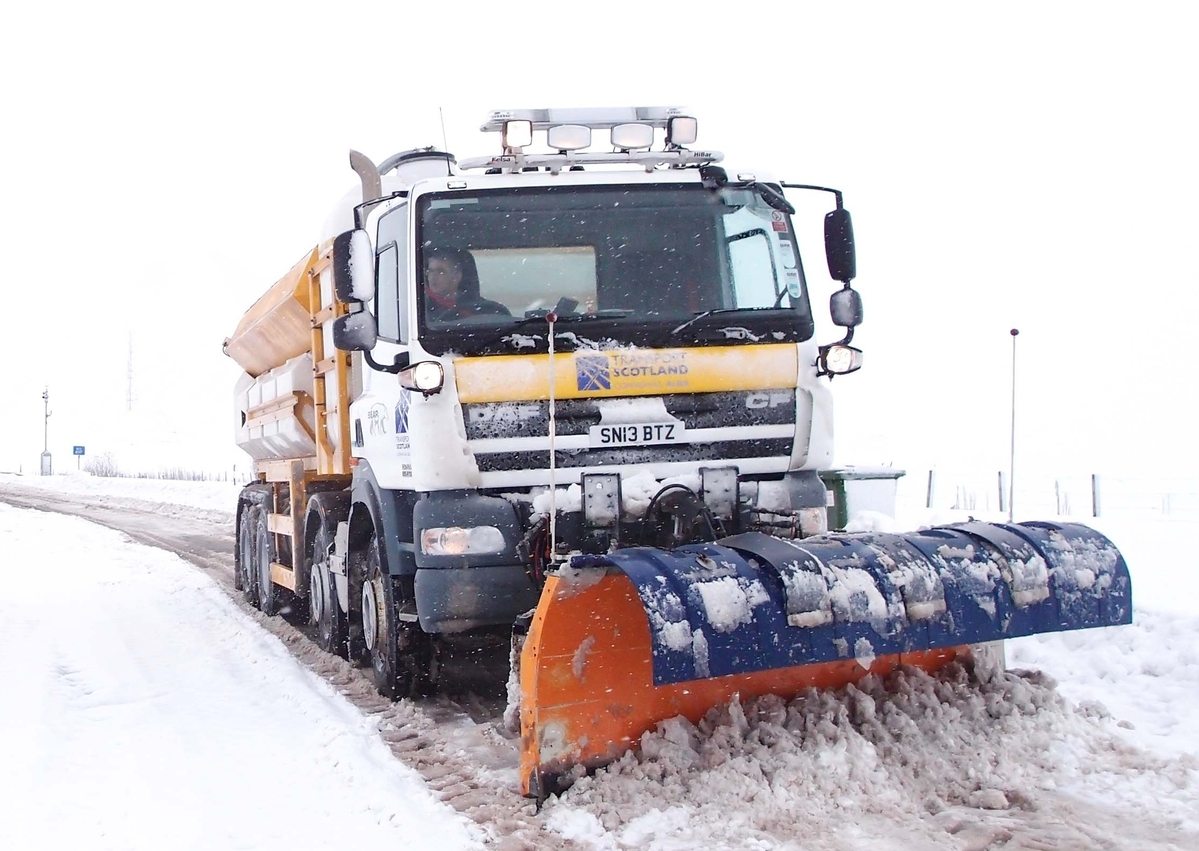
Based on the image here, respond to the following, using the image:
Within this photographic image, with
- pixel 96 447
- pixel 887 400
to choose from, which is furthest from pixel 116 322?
pixel 887 400

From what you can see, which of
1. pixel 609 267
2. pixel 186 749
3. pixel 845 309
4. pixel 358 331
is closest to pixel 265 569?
pixel 186 749

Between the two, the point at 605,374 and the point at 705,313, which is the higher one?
the point at 705,313

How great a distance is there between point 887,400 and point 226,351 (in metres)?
45.2

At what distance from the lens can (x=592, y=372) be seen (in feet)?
16.9

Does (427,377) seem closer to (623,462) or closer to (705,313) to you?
(623,462)

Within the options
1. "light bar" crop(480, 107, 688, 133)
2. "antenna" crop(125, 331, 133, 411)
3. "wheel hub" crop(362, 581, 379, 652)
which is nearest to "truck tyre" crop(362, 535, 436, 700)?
"wheel hub" crop(362, 581, 379, 652)

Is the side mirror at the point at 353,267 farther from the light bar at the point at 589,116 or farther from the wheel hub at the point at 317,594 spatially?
the wheel hub at the point at 317,594

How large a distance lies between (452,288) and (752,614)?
228 cm

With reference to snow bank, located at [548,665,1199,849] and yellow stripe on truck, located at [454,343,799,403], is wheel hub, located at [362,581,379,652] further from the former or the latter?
snow bank, located at [548,665,1199,849]

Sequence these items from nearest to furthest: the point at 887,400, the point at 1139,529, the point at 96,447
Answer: the point at 1139,529 → the point at 887,400 → the point at 96,447

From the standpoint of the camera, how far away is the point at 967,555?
4469 mm

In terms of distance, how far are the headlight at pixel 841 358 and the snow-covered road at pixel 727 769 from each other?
59.4 inches

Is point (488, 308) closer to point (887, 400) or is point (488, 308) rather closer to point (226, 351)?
point (226, 351)

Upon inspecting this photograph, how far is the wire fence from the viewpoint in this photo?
19.7 m
